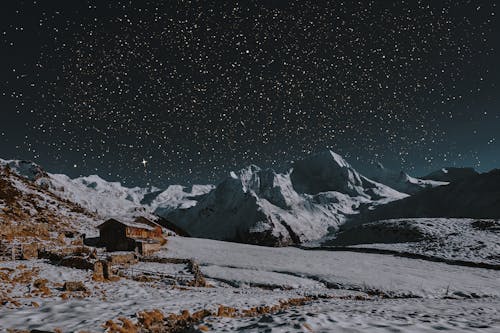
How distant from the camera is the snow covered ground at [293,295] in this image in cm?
858

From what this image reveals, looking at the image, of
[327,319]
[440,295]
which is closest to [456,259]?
[440,295]

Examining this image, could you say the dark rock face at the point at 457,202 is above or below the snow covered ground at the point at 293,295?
above

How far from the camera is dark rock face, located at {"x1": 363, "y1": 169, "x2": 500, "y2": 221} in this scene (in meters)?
127

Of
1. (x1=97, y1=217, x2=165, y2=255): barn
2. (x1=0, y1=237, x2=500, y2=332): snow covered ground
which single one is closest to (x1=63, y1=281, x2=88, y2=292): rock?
(x1=0, y1=237, x2=500, y2=332): snow covered ground

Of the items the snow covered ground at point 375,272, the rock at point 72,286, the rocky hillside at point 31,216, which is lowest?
the snow covered ground at point 375,272

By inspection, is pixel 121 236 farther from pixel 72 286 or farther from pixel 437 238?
pixel 437 238

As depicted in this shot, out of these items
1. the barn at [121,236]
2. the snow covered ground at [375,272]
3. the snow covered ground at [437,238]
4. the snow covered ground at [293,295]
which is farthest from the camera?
the barn at [121,236]

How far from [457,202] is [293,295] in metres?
163

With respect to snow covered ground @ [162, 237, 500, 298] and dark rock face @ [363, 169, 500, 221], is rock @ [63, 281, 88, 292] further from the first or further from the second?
dark rock face @ [363, 169, 500, 221]

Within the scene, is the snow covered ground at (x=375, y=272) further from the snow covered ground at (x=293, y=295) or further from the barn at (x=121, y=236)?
the barn at (x=121, y=236)

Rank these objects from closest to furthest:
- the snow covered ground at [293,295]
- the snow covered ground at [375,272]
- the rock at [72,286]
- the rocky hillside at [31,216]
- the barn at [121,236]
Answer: the snow covered ground at [293,295] < the rock at [72,286] < the snow covered ground at [375,272] < the rocky hillside at [31,216] < the barn at [121,236]

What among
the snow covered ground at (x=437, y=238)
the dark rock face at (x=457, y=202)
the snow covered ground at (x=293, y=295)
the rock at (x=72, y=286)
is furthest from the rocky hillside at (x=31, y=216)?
the dark rock face at (x=457, y=202)

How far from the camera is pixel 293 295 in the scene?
2059 centimetres

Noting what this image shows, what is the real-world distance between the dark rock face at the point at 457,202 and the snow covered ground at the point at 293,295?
11136cm
